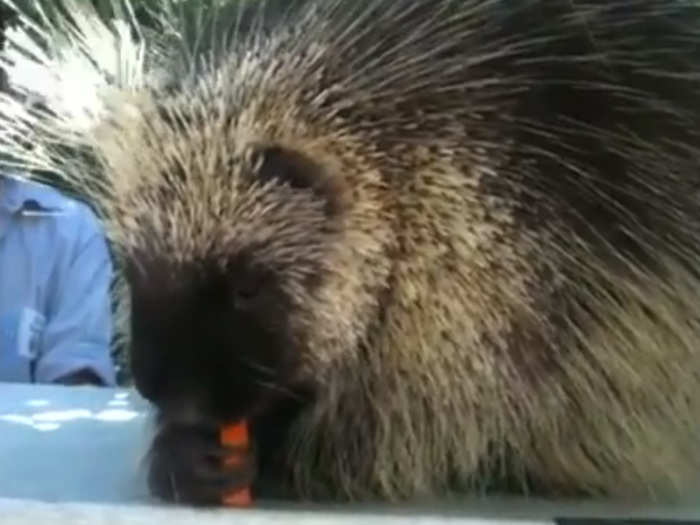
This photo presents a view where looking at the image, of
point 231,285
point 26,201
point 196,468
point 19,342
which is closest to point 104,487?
point 196,468

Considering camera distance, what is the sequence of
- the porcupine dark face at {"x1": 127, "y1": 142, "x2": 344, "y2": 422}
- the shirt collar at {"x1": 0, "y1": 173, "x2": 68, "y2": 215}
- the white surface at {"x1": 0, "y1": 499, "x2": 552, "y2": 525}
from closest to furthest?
the white surface at {"x1": 0, "y1": 499, "x2": 552, "y2": 525}, the porcupine dark face at {"x1": 127, "y1": 142, "x2": 344, "y2": 422}, the shirt collar at {"x1": 0, "y1": 173, "x2": 68, "y2": 215}

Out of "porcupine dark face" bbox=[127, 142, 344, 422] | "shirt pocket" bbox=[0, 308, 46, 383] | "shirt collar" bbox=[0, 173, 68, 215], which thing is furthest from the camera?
"shirt collar" bbox=[0, 173, 68, 215]

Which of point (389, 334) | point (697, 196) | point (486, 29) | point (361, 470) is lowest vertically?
point (361, 470)

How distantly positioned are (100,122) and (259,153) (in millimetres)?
172

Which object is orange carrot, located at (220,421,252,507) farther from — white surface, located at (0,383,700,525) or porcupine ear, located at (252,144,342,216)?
porcupine ear, located at (252,144,342,216)

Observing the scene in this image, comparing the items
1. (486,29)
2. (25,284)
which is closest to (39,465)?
(486,29)

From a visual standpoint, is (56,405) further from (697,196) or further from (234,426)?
(697,196)

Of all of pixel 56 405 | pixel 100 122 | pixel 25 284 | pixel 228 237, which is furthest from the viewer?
pixel 25 284

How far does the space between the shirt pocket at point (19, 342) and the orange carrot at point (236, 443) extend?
3.90 feet

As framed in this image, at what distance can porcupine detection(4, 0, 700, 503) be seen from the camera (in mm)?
1130

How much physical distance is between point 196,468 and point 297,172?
225 mm

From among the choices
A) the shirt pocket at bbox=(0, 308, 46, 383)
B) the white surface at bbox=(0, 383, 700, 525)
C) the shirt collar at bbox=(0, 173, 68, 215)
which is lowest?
the white surface at bbox=(0, 383, 700, 525)

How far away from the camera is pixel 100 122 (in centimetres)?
125

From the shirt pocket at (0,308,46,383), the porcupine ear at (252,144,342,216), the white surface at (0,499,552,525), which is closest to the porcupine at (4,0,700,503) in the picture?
the porcupine ear at (252,144,342,216)
